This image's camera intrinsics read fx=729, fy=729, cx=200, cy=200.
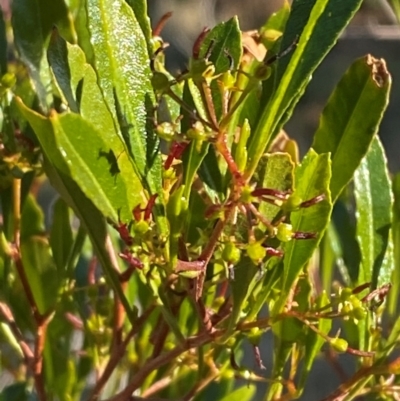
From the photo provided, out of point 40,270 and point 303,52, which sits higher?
point 303,52

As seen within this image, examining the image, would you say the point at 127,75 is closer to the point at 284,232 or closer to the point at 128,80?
the point at 128,80

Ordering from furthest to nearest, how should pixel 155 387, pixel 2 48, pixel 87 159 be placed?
pixel 155 387 < pixel 2 48 < pixel 87 159

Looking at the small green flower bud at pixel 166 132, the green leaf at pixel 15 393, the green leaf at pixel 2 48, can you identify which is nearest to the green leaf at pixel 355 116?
the small green flower bud at pixel 166 132

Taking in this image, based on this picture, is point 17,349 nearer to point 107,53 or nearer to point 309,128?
point 107,53

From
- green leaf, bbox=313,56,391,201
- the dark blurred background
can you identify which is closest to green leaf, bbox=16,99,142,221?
green leaf, bbox=313,56,391,201

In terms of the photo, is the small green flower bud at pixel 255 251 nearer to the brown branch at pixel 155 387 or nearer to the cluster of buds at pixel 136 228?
the cluster of buds at pixel 136 228

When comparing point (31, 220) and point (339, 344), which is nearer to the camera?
point (339, 344)

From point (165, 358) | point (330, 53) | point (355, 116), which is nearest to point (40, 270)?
point (165, 358)
